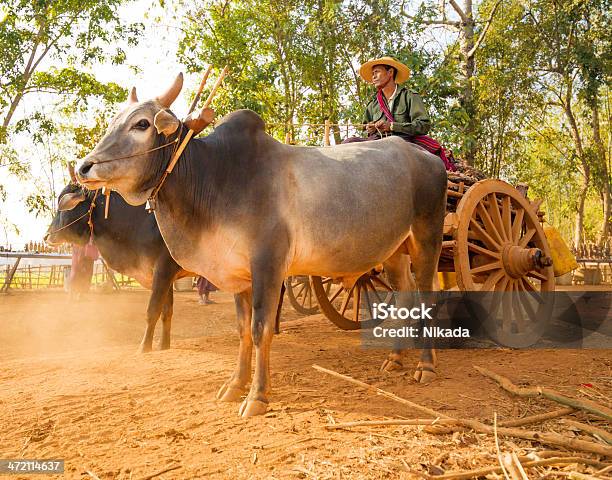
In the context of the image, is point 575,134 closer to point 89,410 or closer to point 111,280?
point 111,280

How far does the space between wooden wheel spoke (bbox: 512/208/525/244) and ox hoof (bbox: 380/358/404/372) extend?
1.91 metres

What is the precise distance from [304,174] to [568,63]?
13375 millimetres

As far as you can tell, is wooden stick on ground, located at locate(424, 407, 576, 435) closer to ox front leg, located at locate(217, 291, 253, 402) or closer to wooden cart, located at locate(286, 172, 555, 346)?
ox front leg, located at locate(217, 291, 253, 402)

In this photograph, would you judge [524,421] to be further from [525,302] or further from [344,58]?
[344,58]

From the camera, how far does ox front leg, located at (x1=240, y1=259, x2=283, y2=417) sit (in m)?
3.47

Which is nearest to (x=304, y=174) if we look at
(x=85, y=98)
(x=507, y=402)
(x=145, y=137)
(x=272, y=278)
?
(x=272, y=278)

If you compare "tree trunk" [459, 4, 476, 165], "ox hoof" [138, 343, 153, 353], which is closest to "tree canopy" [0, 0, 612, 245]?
"tree trunk" [459, 4, 476, 165]

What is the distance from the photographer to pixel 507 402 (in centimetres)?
354

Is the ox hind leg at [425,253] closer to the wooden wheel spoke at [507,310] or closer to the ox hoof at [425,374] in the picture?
the ox hoof at [425,374]

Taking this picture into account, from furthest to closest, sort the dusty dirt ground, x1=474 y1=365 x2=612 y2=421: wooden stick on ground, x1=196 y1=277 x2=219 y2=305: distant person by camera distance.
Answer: x1=196 y1=277 x2=219 y2=305: distant person < x1=474 y1=365 x2=612 y2=421: wooden stick on ground < the dusty dirt ground

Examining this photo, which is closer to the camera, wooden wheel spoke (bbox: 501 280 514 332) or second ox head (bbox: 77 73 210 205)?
second ox head (bbox: 77 73 210 205)

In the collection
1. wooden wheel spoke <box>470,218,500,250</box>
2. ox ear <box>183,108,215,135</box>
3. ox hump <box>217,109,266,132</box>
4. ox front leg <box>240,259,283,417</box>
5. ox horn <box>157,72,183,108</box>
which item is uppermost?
ox horn <box>157,72,183,108</box>

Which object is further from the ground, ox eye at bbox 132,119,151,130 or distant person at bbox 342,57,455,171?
distant person at bbox 342,57,455,171

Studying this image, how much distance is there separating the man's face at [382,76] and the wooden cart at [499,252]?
1.14 m
